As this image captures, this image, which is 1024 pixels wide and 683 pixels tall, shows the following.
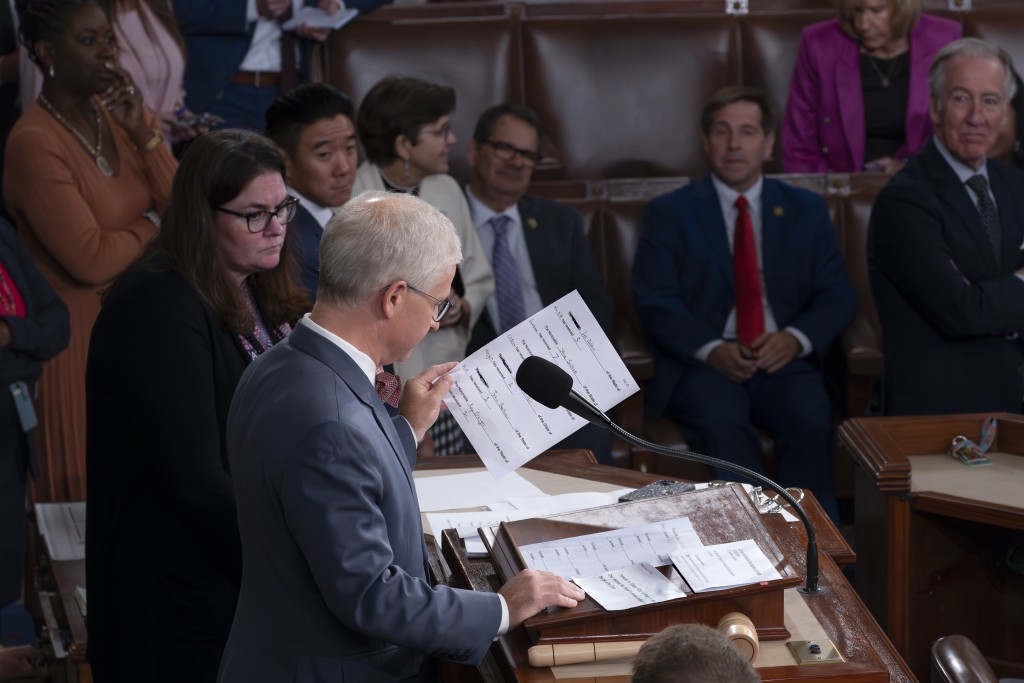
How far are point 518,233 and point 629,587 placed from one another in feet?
8.17

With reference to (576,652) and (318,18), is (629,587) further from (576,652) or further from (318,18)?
(318,18)

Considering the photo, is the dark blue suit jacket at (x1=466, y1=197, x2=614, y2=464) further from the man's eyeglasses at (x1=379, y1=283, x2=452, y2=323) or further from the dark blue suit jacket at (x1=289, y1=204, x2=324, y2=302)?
the man's eyeglasses at (x1=379, y1=283, x2=452, y2=323)

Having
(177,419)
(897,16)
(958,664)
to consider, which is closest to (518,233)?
(897,16)

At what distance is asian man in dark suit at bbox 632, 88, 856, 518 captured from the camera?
4.07m

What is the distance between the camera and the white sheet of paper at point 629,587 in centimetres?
180

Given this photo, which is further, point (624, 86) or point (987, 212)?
point (624, 86)

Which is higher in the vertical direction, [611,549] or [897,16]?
[897,16]

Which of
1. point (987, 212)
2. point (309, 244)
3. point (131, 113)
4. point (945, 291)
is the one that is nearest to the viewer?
point (309, 244)

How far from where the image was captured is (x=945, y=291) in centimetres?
365

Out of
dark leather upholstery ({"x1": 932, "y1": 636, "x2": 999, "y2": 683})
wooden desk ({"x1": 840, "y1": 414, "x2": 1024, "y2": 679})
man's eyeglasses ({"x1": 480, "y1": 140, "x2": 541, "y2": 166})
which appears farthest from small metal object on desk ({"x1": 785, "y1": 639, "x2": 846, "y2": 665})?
man's eyeglasses ({"x1": 480, "y1": 140, "x2": 541, "y2": 166})

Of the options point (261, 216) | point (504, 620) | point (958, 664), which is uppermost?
point (261, 216)

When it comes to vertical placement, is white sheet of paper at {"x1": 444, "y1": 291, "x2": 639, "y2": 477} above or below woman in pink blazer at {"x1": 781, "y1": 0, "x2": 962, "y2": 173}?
below

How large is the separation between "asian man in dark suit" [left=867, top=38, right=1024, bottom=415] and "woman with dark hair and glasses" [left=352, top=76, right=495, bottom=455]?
3.89ft

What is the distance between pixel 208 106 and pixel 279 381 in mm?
3186
